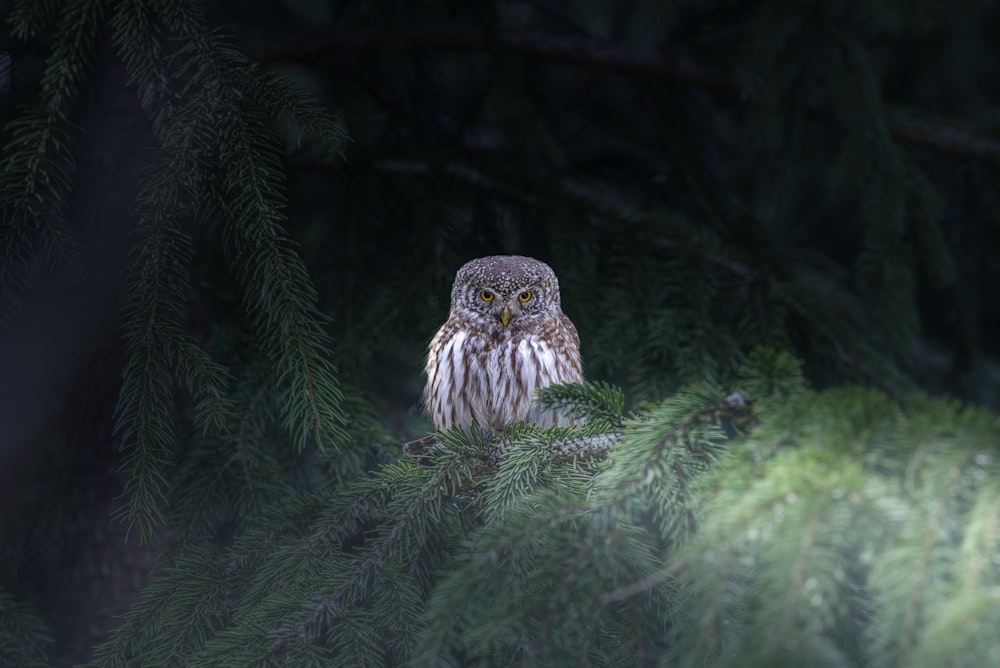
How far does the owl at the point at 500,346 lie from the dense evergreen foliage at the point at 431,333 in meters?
0.09

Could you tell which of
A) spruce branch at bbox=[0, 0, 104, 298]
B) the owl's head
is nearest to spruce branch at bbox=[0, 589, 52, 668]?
spruce branch at bbox=[0, 0, 104, 298]

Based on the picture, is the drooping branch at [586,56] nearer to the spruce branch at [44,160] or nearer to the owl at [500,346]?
the owl at [500,346]

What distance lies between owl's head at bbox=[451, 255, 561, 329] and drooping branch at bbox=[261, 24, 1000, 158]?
1.13 meters

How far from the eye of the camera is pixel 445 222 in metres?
2.86

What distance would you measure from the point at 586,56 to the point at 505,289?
1307mm

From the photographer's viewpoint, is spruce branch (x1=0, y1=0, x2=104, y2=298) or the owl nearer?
spruce branch (x1=0, y1=0, x2=104, y2=298)

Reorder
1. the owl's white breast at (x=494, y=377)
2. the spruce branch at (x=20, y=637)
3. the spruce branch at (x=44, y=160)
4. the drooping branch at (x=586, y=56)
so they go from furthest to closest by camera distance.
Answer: the drooping branch at (x=586, y=56), the owl's white breast at (x=494, y=377), the spruce branch at (x=20, y=637), the spruce branch at (x=44, y=160)

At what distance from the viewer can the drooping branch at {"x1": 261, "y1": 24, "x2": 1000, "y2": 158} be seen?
330 cm

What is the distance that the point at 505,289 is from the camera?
2.76 metres

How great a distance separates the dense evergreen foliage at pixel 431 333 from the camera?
1.34m

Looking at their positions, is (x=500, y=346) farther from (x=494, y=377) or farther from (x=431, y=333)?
(x=431, y=333)

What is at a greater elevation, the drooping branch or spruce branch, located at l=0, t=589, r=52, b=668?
the drooping branch

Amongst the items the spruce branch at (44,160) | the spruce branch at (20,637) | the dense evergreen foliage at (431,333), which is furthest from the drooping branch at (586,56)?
the spruce branch at (20,637)

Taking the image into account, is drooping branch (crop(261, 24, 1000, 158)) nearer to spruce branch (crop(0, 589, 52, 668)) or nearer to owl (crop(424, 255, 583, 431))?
owl (crop(424, 255, 583, 431))
